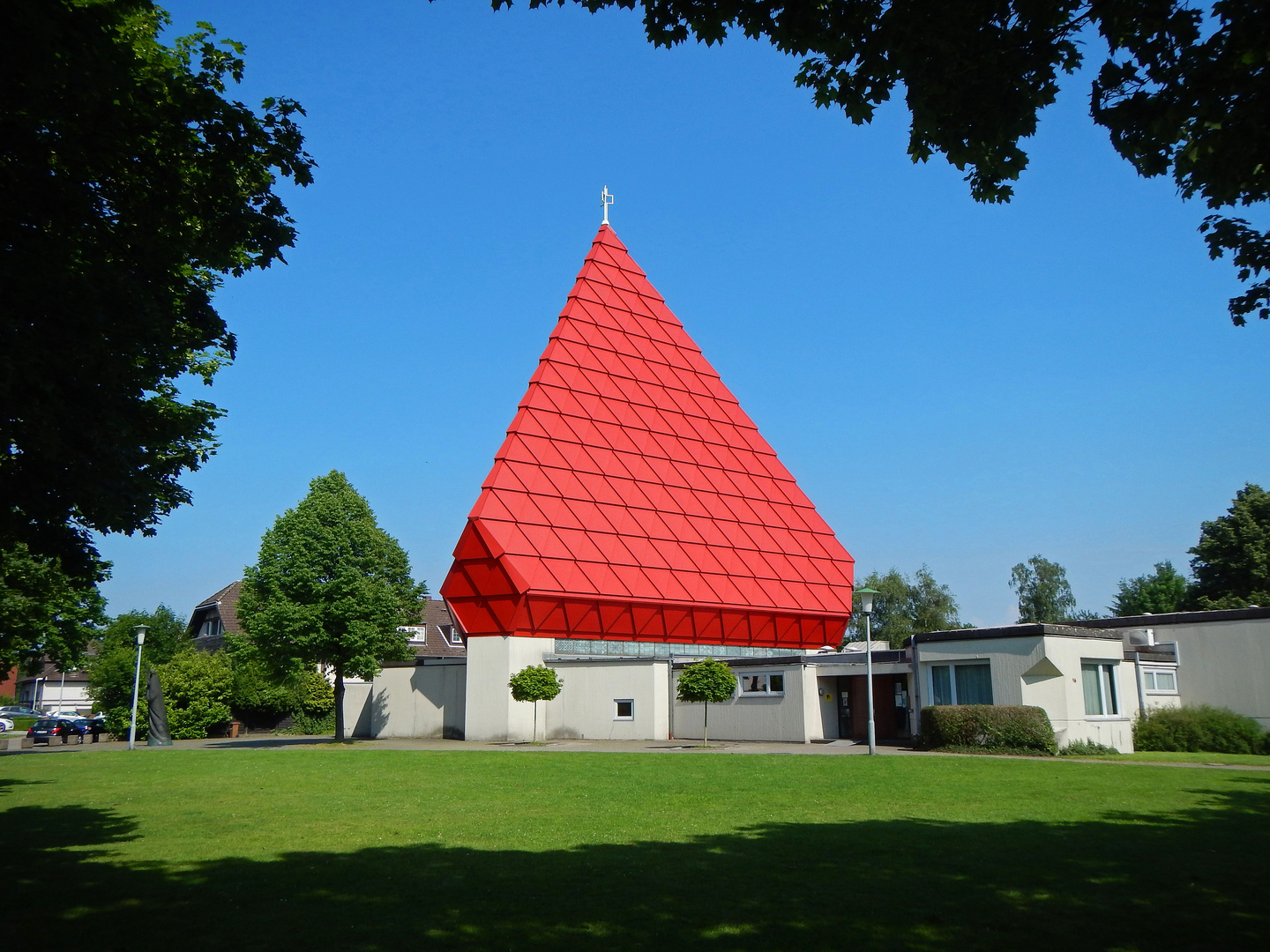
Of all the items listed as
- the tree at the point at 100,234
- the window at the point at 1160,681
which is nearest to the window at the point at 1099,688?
the window at the point at 1160,681

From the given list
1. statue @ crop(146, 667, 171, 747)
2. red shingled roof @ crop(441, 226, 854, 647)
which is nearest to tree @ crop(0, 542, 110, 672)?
statue @ crop(146, 667, 171, 747)

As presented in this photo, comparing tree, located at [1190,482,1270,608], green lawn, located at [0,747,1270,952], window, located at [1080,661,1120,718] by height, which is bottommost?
green lawn, located at [0,747,1270,952]

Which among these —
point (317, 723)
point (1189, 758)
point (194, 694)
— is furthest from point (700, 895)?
point (317, 723)

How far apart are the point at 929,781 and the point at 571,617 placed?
82.4 feet

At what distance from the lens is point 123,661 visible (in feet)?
171

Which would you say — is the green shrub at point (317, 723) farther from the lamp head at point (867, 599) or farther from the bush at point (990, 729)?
the bush at point (990, 729)

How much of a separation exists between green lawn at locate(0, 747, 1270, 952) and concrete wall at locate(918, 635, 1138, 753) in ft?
24.3

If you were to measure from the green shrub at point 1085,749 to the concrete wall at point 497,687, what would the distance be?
19.1 meters

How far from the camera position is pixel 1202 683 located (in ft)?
100

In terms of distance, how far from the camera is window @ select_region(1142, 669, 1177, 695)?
99.0 feet

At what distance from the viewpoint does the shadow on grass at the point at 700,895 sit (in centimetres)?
655

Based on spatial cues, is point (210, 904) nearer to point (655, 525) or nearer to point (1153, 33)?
point (1153, 33)

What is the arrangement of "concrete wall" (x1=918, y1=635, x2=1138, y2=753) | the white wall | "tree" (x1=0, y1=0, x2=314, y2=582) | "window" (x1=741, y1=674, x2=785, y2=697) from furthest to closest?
the white wall → "window" (x1=741, y1=674, x2=785, y2=697) → "concrete wall" (x1=918, y1=635, x2=1138, y2=753) → "tree" (x1=0, y1=0, x2=314, y2=582)

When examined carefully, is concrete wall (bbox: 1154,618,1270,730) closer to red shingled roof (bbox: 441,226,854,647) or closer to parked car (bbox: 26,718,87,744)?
red shingled roof (bbox: 441,226,854,647)
